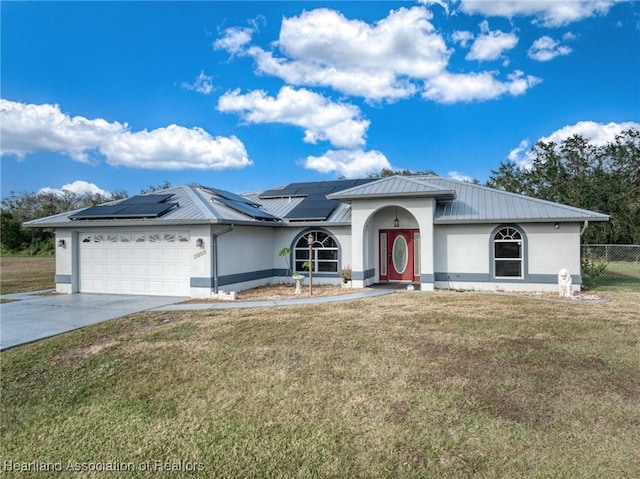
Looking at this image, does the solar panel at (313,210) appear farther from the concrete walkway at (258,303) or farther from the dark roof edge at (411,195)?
the concrete walkway at (258,303)

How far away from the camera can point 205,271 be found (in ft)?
41.9

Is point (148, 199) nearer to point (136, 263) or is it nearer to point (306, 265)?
point (136, 263)

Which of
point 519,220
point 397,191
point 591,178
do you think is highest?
point 591,178

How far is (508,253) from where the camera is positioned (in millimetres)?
13656

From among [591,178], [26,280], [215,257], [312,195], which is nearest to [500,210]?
[312,195]

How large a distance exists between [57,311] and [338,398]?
30.0 ft

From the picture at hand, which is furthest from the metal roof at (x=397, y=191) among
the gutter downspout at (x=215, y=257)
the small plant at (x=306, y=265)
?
the gutter downspout at (x=215, y=257)

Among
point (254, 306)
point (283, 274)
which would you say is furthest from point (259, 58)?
point (254, 306)

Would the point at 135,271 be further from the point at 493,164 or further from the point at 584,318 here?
the point at 493,164

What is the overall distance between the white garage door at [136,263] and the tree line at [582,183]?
25001mm

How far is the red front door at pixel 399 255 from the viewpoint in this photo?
51.0 feet

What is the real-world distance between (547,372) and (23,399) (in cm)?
729

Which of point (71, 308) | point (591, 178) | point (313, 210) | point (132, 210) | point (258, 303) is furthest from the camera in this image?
point (591, 178)

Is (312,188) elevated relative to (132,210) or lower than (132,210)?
elevated
